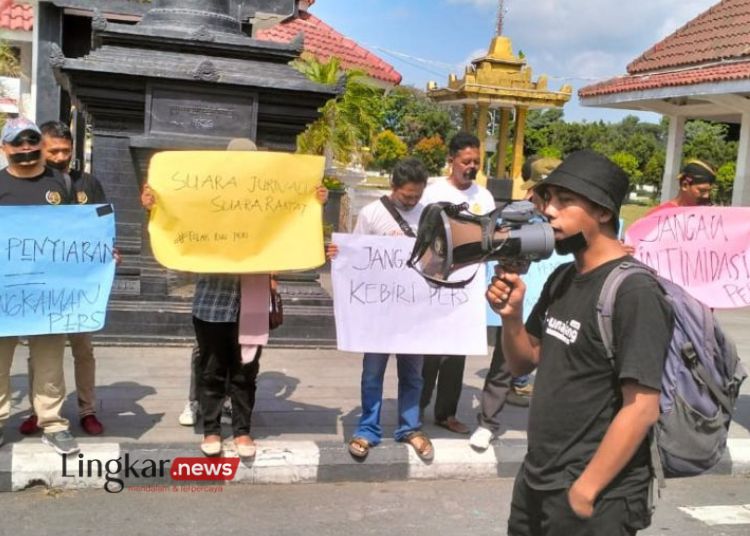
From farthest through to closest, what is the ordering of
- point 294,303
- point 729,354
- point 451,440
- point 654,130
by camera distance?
point 654,130
point 294,303
point 451,440
point 729,354

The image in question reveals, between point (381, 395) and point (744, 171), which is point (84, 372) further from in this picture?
point (744, 171)

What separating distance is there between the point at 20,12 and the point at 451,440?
1328 centimetres

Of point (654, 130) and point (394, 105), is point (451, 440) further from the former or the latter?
point (654, 130)

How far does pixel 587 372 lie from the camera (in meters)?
2.45

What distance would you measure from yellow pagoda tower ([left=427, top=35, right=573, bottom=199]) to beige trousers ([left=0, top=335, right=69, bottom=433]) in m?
18.7

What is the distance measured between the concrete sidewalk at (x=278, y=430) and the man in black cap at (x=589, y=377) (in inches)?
87.2

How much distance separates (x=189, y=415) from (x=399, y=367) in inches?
51.3

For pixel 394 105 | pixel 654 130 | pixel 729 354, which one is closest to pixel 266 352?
pixel 729 354

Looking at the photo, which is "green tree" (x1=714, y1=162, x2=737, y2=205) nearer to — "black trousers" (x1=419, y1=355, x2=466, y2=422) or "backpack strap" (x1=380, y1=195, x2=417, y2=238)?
"black trousers" (x1=419, y1=355, x2=466, y2=422)

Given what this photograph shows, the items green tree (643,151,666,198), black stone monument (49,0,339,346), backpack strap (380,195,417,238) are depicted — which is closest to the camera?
backpack strap (380,195,417,238)

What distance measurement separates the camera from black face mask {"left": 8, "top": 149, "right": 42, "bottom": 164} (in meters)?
4.29

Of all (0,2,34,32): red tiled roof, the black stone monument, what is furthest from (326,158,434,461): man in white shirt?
(0,2,34,32): red tiled roof

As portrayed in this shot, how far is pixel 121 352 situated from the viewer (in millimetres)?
6902

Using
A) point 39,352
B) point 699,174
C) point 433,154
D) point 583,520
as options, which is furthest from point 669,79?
point 433,154
